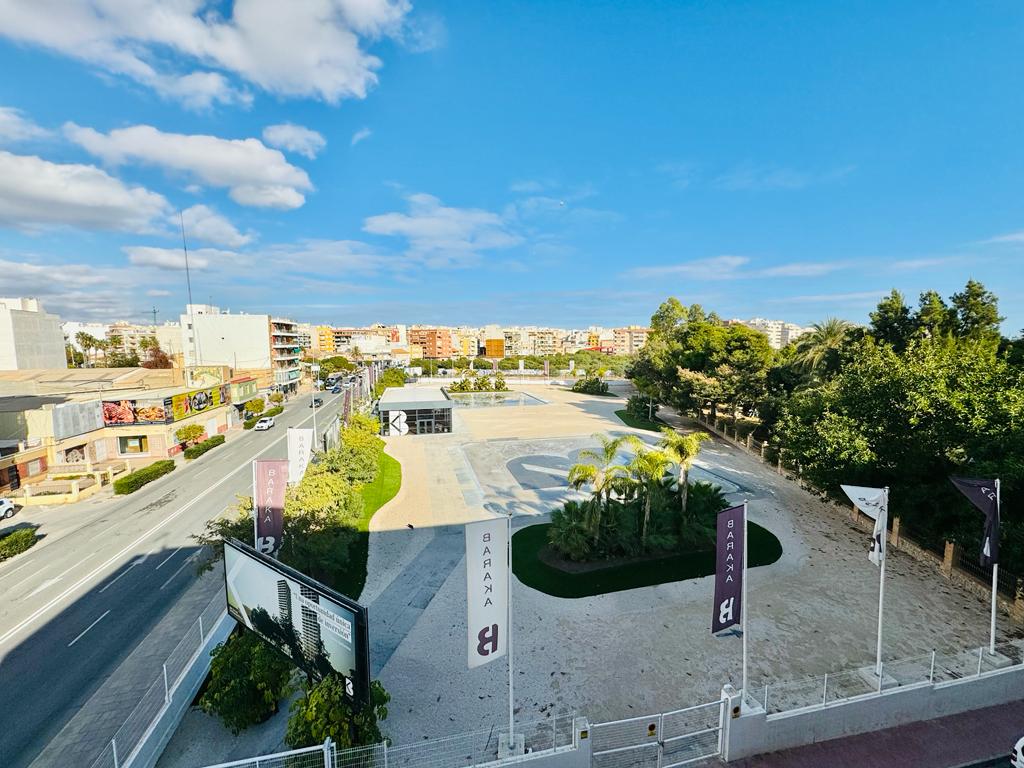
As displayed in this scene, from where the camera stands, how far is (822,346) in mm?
34156

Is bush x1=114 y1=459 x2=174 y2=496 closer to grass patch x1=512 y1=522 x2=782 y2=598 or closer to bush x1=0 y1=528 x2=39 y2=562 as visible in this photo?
bush x1=0 y1=528 x2=39 y2=562

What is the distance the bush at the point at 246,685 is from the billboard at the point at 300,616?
1.55 feet

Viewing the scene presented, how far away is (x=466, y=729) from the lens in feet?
29.9

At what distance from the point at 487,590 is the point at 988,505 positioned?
35.3ft

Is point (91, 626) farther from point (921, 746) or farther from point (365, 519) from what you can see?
point (921, 746)

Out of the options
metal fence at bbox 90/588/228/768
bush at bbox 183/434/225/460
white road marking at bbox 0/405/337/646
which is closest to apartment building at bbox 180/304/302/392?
bush at bbox 183/434/225/460

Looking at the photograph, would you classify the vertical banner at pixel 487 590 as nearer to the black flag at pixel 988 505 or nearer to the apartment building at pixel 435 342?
the black flag at pixel 988 505

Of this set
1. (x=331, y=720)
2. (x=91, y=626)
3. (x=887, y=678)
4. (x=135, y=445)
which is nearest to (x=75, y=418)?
(x=135, y=445)

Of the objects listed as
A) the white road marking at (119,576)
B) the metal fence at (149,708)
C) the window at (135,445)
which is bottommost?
the white road marking at (119,576)

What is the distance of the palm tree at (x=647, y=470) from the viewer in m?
15.5

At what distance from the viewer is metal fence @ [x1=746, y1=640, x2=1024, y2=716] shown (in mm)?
9258

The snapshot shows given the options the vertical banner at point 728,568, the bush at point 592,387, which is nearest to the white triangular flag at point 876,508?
the vertical banner at point 728,568

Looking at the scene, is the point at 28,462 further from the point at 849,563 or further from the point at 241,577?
the point at 849,563

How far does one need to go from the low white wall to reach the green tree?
649 cm
